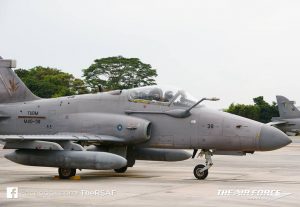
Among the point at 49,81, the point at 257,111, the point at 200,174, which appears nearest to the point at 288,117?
the point at 257,111

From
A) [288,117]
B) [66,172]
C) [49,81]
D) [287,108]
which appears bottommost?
[66,172]

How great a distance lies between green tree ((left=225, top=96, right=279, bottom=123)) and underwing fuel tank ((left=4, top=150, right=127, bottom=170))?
73824mm

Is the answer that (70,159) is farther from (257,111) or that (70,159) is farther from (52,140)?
(257,111)

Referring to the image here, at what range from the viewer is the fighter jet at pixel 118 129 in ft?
51.4

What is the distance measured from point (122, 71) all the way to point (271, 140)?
80337 mm

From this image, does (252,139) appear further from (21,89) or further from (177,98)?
(21,89)

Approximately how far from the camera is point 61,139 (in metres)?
16.1

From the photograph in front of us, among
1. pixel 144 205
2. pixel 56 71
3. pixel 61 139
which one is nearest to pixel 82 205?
pixel 144 205

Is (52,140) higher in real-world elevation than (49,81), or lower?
lower

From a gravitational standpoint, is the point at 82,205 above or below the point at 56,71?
below

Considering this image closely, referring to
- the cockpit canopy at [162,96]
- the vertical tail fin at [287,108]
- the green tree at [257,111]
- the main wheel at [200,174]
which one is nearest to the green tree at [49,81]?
the green tree at [257,111]

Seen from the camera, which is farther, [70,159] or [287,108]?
[287,108]

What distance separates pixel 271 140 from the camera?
15.5m

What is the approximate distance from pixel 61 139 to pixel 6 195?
409cm
